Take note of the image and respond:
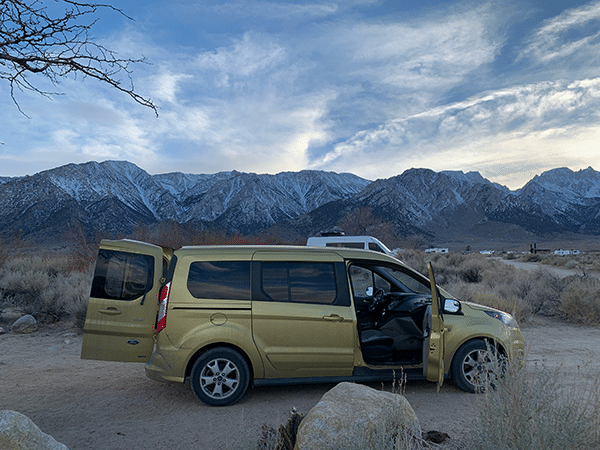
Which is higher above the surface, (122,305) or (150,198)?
(150,198)

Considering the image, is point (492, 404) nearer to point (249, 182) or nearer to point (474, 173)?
point (249, 182)

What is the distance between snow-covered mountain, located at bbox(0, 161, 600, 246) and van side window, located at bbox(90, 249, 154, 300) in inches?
3499

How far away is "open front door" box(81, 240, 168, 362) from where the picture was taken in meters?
5.47

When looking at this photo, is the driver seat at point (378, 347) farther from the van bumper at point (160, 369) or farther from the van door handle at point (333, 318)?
the van bumper at point (160, 369)

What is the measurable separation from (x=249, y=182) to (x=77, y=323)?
124 metres

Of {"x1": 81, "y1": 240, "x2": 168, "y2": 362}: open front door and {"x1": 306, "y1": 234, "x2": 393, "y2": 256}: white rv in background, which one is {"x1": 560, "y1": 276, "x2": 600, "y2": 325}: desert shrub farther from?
{"x1": 81, "y1": 240, "x2": 168, "y2": 362}: open front door

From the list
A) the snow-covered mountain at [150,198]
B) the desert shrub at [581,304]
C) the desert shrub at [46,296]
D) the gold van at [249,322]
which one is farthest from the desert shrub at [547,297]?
the snow-covered mountain at [150,198]

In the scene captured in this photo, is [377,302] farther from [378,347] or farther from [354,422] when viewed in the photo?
[354,422]


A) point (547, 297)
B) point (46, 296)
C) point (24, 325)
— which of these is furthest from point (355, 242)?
point (24, 325)

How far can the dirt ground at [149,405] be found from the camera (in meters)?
4.56

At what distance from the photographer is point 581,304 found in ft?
37.6

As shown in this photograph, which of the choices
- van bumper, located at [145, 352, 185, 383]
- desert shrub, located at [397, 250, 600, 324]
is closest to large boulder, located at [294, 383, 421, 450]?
van bumper, located at [145, 352, 185, 383]

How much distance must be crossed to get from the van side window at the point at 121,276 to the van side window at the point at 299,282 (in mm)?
1530

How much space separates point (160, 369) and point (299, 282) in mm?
1929
